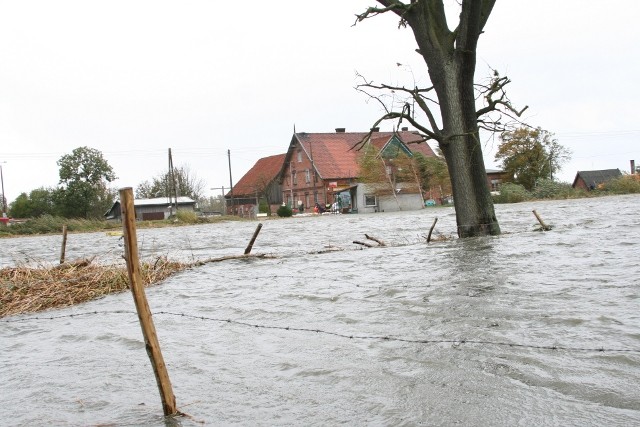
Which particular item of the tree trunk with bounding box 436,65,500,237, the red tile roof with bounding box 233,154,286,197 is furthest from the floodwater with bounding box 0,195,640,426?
the red tile roof with bounding box 233,154,286,197

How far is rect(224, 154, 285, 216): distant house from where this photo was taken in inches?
3546

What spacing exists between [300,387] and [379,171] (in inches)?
2618

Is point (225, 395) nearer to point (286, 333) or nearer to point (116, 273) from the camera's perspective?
point (286, 333)

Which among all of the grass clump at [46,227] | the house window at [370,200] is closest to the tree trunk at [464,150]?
the grass clump at [46,227]

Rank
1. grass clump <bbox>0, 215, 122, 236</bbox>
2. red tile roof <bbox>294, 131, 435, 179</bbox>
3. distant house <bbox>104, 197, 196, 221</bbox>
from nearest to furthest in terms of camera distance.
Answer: grass clump <bbox>0, 215, 122, 236</bbox>
red tile roof <bbox>294, 131, 435, 179</bbox>
distant house <bbox>104, 197, 196, 221</bbox>

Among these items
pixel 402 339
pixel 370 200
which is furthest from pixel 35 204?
pixel 402 339

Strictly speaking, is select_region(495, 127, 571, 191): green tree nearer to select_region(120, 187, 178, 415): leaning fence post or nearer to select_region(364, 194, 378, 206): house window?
select_region(364, 194, 378, 206): house window

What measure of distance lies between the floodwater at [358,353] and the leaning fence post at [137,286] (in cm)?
42

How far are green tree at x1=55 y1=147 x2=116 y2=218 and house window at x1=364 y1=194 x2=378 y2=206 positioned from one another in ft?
100

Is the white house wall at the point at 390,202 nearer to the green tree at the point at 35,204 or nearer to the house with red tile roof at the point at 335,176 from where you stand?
the house with red tile roof at the point at 335,176

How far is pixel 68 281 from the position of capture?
11.7 m

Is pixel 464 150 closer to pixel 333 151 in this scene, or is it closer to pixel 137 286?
pixel 137 286

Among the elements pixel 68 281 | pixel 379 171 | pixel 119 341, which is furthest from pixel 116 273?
pixel 379 171

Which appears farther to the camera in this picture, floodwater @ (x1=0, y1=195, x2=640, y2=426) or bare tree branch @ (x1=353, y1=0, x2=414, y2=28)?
bare tree branch @ (x1=353, y1=0, x2=414, y2=28)
